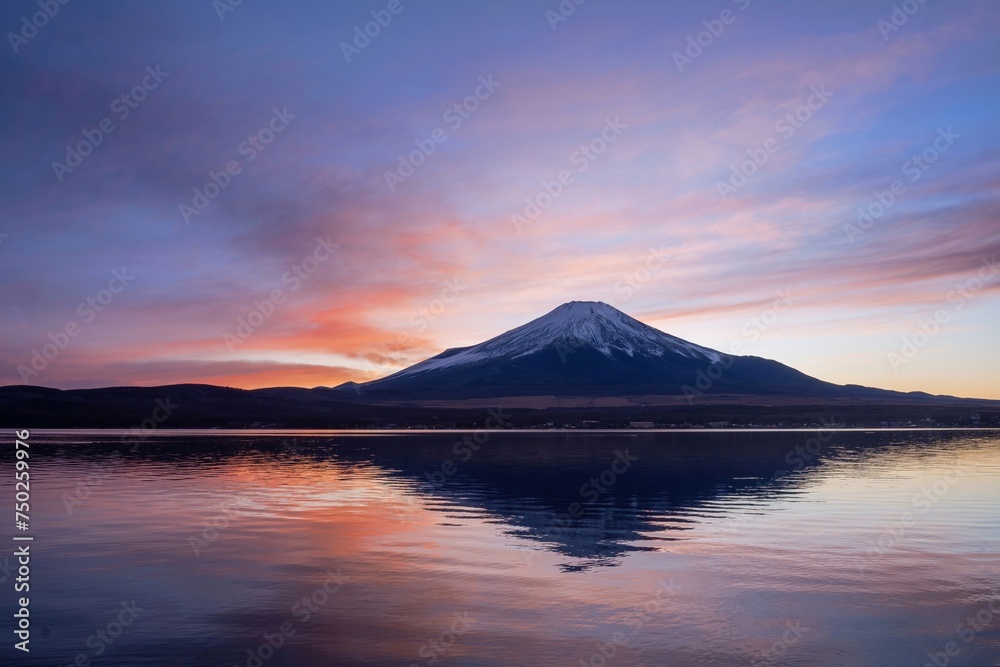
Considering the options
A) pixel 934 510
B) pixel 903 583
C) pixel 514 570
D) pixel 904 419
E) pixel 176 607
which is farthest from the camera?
pixel 904 419

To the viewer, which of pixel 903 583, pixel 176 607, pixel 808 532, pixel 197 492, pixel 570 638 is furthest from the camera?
pixel 197 492

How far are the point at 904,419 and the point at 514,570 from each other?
179m

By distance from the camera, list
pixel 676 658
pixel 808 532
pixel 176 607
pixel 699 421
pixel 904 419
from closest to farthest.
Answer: pixel 676 658 < pixel 176 607 < pixel 808 532 < pixel 699 421 < pixel 904 419

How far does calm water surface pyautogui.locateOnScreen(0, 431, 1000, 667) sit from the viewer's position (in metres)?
14.3

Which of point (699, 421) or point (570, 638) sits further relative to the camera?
point (699, 421)

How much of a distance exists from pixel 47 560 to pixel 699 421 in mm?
152551

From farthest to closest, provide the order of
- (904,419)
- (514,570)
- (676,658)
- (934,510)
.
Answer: (904,419) < (934,510) < (514,570) < (676,658)

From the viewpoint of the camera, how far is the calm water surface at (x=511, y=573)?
14.3 m

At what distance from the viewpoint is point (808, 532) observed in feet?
87.2

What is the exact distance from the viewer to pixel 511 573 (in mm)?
20125

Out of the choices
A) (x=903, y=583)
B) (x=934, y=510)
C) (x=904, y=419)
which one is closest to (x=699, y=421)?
(x=904, y=419)

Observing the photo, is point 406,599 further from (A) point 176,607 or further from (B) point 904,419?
(B) point 904,419

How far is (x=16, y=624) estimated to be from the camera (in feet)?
50.8

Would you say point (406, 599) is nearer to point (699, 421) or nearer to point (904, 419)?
point (699, 421)
